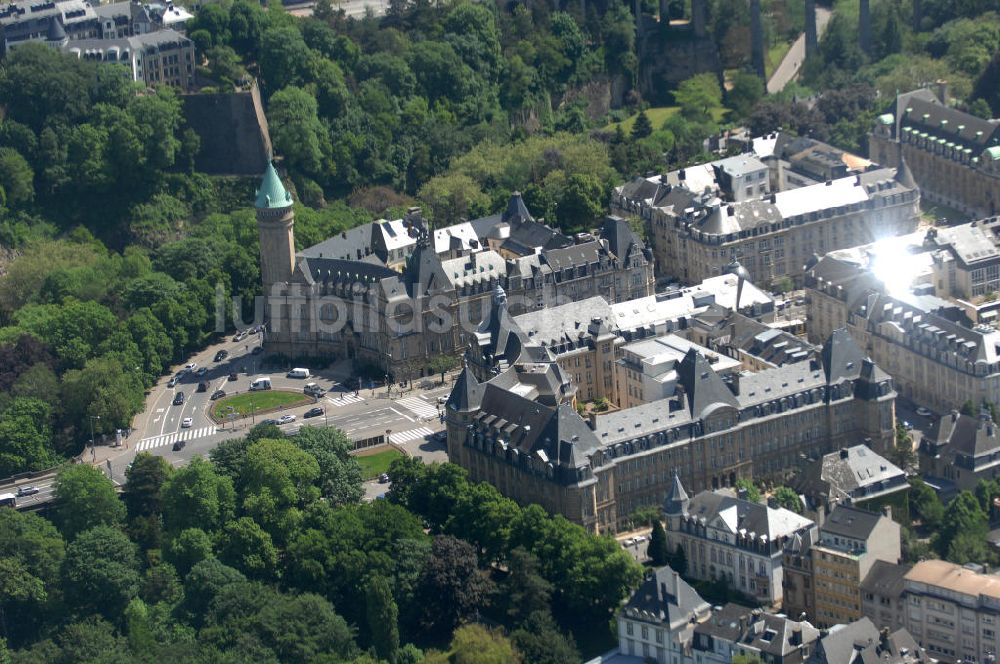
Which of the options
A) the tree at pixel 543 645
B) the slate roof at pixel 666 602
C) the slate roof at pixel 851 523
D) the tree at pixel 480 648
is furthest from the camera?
the slate roof at pixel 851 523

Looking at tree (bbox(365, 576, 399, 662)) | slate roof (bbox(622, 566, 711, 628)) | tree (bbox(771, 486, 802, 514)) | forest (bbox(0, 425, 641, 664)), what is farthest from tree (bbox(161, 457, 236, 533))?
tree (bbox(771, 486, 802, 514))

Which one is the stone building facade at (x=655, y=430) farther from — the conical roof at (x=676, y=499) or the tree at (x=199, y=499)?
the tree at (x=199, y=499)

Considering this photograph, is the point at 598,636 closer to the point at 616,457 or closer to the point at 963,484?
the point at 616,457

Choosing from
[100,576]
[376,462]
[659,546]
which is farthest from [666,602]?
[100,576]

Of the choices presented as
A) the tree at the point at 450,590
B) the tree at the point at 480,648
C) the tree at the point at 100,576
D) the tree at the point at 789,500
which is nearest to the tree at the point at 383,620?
the tree at the point at 450,590

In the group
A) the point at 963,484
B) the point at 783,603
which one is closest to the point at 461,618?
the point at 783,603

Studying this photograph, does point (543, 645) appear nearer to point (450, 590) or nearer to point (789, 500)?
point (450, 590)
